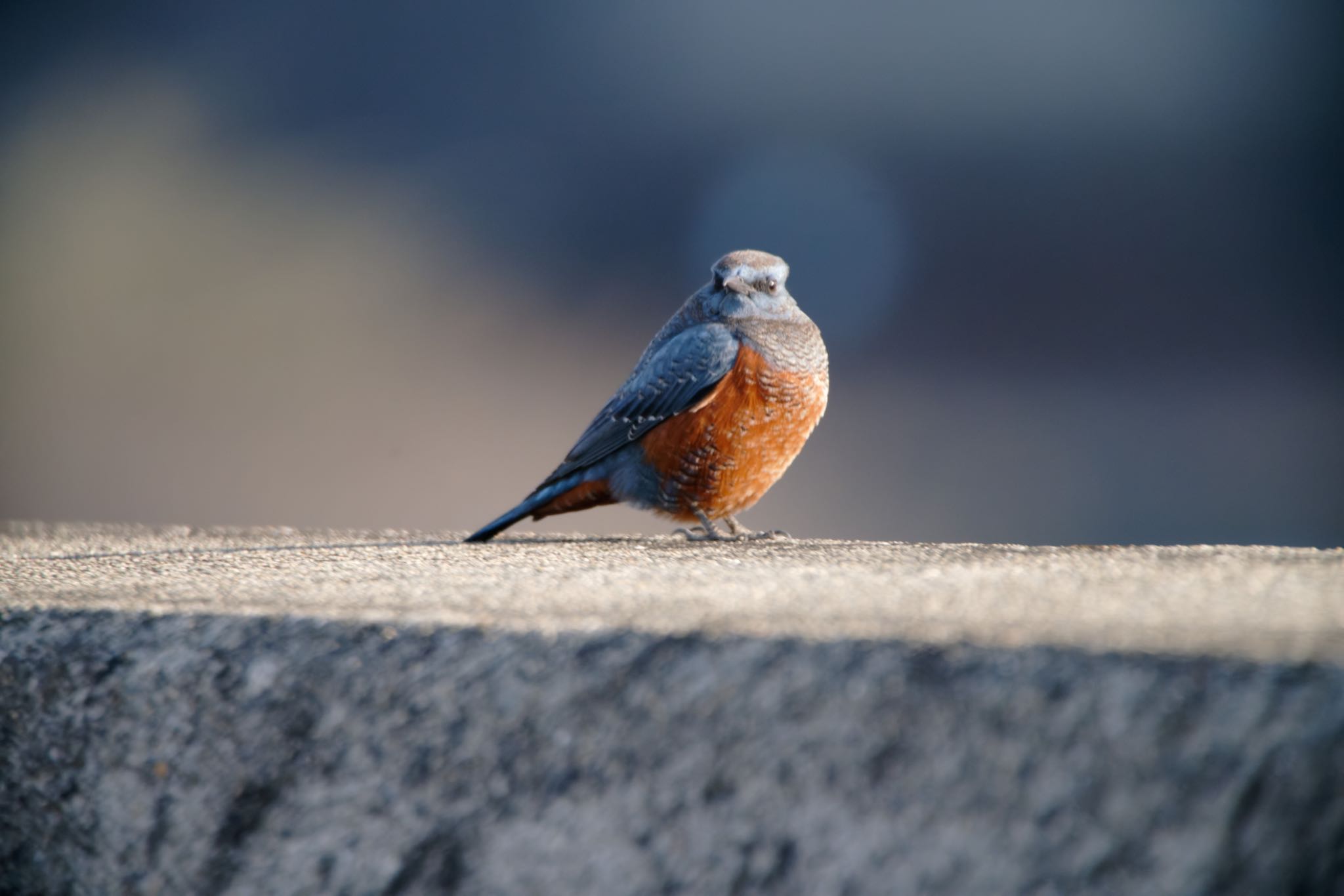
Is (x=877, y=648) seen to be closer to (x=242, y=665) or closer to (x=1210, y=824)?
(x=1210, y=824)

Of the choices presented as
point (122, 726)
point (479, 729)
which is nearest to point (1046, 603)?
point (479, 729)

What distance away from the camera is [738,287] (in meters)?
2.45

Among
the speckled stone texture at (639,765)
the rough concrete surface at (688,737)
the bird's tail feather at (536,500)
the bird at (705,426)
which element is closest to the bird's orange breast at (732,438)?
the bird at (705,426)

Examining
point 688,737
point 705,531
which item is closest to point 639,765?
point 688,737

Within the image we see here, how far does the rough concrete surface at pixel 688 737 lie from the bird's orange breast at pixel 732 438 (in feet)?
3.71

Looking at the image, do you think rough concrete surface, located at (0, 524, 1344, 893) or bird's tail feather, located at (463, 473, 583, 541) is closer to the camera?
rough concrete surface, located at (0, 524, 1344, 893)

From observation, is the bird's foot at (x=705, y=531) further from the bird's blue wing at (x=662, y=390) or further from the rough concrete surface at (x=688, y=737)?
the rough concrete surface at (x=688, y=737)

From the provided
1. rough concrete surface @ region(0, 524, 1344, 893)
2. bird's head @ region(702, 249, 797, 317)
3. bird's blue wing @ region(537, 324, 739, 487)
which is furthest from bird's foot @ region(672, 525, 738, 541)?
rough concrete surface @ region(0, 524, 1344, 893)

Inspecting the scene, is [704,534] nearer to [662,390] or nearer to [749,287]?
[662,390]

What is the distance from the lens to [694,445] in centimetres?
219

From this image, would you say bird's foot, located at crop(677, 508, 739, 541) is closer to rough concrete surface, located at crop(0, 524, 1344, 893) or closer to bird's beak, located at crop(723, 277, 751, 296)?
bird's beak, located at crop(723, 277, 751, 296)

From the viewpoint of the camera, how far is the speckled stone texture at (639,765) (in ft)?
2.19

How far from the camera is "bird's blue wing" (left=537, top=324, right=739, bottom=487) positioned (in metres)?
2.21

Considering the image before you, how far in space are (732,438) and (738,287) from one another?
1.43ft
